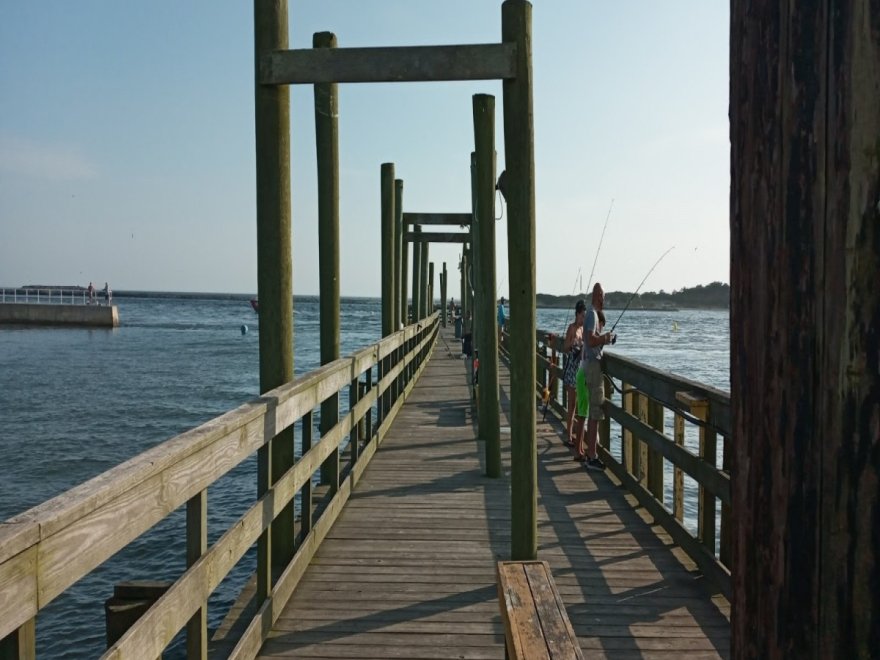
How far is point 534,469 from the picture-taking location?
13.3 ft

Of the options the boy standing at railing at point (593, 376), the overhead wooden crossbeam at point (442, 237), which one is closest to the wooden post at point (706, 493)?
the boy standing at railing at point (593, 376)

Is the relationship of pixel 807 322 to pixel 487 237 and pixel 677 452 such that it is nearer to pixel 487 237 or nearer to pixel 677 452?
pixel 677 452

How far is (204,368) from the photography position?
30.8m

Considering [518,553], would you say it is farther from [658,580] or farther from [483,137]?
[483,137]

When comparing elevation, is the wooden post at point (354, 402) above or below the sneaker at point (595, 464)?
above

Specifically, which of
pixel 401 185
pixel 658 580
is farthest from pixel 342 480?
pixel 401 185

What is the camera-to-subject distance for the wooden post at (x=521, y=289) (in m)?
3.98

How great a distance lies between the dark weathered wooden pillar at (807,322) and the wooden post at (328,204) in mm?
5216

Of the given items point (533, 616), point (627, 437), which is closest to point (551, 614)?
point (533, 616)

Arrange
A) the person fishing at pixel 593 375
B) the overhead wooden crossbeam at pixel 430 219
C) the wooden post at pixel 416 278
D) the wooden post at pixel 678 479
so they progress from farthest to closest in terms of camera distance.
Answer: the wooden post at pixel 416 278
the overhead wooden crossbeam at pixel 430 219
the person fishing at pixel 593 375
the wooden post at pixel 678 479

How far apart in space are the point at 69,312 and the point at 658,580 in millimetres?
54721

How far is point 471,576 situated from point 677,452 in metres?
1.33

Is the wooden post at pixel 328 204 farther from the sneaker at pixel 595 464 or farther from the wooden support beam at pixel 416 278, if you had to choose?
the wooden support beam at pixel 416 278

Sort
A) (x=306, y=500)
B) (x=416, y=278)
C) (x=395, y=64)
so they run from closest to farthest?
(x=395, y=64) → (x=306, y=500) → (x=416, y=278)
